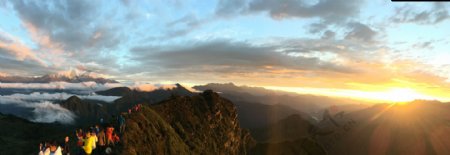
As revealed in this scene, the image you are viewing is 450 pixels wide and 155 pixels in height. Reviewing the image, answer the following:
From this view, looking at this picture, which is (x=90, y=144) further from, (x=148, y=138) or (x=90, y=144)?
(x=148, y=138)

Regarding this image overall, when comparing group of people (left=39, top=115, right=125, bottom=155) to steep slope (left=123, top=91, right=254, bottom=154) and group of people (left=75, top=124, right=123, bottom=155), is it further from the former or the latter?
steep slope (left=123, top=91, right=254, bottom=154)

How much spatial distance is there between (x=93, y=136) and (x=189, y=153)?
72.0 metres

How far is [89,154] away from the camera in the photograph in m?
50.0

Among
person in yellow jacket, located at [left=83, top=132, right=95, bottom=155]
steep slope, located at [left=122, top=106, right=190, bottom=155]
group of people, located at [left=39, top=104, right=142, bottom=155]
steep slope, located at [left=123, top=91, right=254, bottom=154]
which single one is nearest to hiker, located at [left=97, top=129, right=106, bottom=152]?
group of people, located at [left=39, top=104, right=142, bottom=155]

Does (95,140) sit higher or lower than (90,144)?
higher

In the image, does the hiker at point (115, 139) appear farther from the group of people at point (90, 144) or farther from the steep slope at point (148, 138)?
the steep slope at point (148, 138)

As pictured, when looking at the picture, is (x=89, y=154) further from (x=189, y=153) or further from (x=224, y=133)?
(x=224, y=133)

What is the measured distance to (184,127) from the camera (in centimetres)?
15188

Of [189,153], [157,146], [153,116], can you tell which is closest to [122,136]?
[157,146]

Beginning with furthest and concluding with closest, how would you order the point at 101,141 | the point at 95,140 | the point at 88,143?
1. the point at 101,141
2. the point at 95,140
3. the point at 88,143

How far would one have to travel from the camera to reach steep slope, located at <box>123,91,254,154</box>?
289 ft

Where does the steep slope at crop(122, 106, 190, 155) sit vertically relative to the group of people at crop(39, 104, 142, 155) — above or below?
below

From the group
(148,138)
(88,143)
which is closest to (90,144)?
(88,143)

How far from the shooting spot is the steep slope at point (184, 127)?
88.0 meters
